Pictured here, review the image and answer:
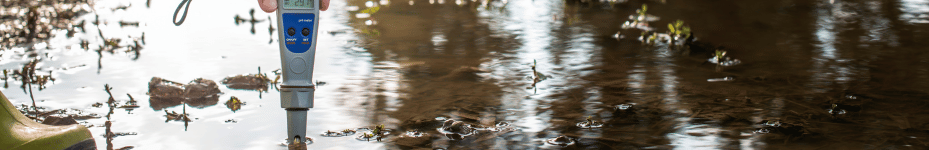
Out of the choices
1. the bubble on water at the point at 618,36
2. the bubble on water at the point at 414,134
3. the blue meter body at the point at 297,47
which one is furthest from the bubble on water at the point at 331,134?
Answer: the bubble on water at the point at 618,36

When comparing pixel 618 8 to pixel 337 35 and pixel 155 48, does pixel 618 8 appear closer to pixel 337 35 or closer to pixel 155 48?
pixel 337 35

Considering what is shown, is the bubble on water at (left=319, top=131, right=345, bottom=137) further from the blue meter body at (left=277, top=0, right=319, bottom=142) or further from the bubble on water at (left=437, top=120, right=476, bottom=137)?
the blue meter body at (left=277, top=0, right=319, bottom=142)

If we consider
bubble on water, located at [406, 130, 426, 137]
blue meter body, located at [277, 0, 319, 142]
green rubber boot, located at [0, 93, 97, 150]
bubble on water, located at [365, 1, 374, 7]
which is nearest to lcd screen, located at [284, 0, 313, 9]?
blue meter body, located at [277, 0, 319, 142]

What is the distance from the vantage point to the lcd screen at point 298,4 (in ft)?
9.72

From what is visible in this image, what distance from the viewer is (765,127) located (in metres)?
3.98

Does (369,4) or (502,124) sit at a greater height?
(369,4)

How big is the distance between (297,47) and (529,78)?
8.15 feet

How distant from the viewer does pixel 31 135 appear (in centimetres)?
280

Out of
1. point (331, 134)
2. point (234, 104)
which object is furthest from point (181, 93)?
point (331, 134)

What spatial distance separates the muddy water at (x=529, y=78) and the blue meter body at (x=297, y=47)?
554 mm

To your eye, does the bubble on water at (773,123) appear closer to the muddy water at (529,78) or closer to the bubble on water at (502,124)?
the muddy water at (529,78)

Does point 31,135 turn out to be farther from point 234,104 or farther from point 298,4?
point 234,104

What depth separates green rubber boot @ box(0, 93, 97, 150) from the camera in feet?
8.97

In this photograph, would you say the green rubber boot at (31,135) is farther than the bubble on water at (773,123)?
No
